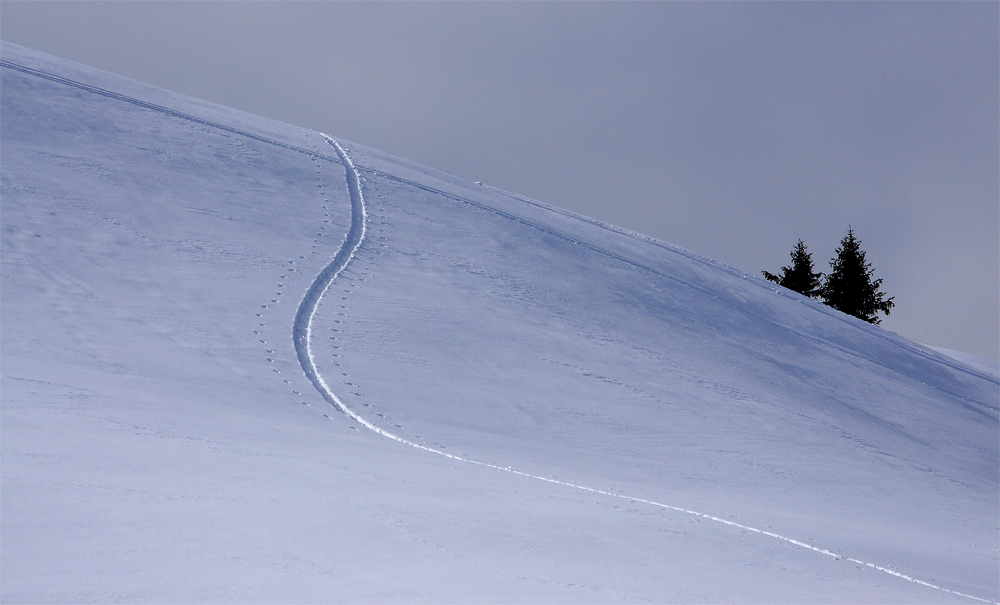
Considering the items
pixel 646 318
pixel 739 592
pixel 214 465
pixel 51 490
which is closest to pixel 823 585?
pixel 739 592

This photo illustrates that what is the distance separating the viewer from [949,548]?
675 centimetres

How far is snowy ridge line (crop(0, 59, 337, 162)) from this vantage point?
1256 cm

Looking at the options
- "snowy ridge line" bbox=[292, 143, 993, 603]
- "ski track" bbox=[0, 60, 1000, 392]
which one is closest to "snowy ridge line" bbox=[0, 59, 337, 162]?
"ski track" bbox=[0, 60, 1000, 392]

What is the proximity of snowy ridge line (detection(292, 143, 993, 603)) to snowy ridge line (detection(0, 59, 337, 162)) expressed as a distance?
4.34 feet

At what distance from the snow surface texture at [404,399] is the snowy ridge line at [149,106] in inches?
2.7

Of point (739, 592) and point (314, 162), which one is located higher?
point (314, 162)

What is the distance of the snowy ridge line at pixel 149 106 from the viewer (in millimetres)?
12559

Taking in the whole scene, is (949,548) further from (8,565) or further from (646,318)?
(8,565)

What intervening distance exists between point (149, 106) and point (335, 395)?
7.64 meters

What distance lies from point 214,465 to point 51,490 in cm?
103

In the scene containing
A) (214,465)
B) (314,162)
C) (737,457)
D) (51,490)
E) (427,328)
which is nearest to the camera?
(51,490)

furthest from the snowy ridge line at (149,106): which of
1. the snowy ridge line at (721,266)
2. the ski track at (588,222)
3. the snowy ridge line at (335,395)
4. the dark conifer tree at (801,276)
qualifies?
the dark conifer tree at (801,276)

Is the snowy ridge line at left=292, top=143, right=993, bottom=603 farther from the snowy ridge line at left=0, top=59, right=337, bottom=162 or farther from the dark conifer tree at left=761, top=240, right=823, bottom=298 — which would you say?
the dark conifer tree at left=761, top=240, right=823, bottom=298

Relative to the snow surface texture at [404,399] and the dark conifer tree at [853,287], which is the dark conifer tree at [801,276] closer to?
the dark conifer tree at [853,287]
